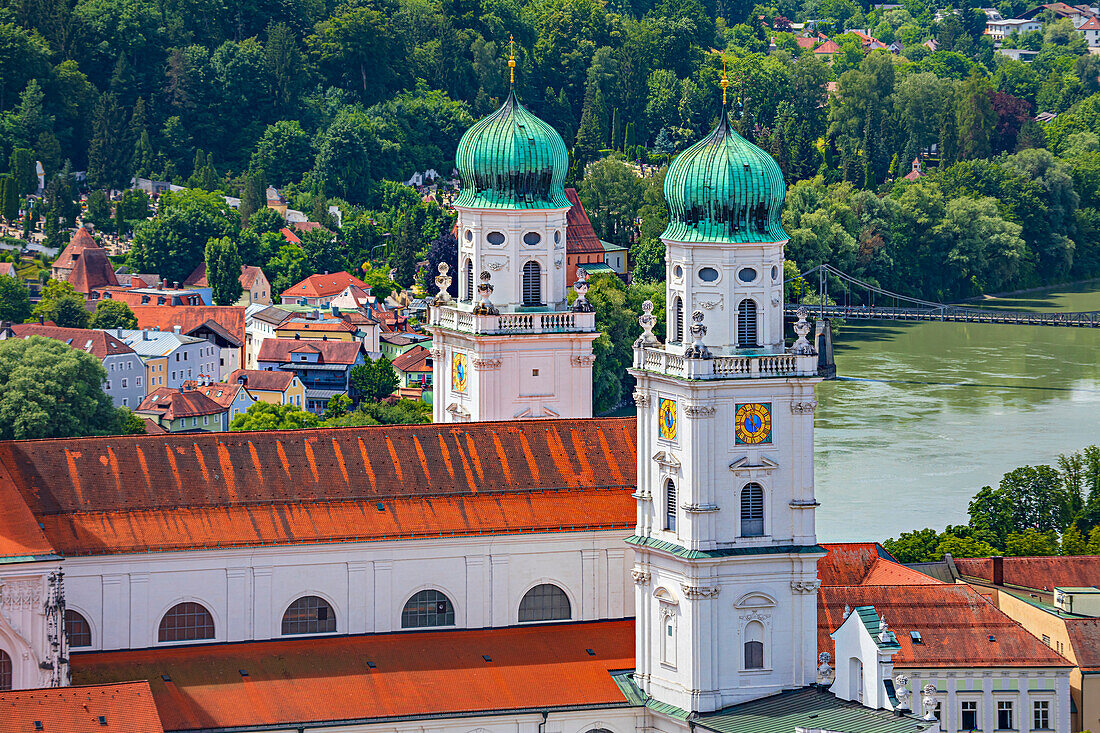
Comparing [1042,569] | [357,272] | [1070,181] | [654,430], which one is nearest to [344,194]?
[357,272]

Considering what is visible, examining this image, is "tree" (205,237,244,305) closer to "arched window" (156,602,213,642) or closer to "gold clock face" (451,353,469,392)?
"gold clock face" (451,353,469,392)

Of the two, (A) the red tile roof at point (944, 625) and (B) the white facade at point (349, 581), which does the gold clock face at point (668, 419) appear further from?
(A) the red tile roof at point (944, 625)

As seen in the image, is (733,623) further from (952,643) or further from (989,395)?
(989,395)

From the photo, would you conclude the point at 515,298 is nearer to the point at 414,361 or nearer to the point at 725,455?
the point at 725,455

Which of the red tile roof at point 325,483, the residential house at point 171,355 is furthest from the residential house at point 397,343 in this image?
the red tile roof at point 325,483

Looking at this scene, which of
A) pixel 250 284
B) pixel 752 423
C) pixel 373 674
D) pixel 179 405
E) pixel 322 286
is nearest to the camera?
pixel 752 423

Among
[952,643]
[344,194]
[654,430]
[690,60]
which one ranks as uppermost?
[690,60]

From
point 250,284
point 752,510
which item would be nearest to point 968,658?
point 752,510

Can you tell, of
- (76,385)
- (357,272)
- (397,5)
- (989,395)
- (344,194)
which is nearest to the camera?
(76,385)
